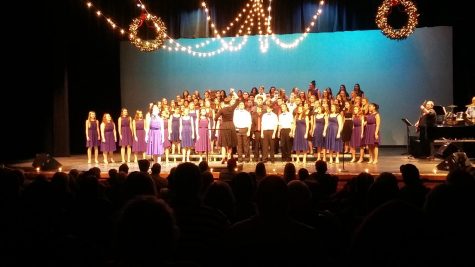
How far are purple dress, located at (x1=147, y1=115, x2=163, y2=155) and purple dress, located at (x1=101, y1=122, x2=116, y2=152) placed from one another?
3.43 ft

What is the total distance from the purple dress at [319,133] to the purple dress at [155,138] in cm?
379

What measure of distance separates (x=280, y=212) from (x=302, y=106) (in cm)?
1138

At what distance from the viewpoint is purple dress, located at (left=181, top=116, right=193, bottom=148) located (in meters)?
14.5

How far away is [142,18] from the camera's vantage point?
1573 cm

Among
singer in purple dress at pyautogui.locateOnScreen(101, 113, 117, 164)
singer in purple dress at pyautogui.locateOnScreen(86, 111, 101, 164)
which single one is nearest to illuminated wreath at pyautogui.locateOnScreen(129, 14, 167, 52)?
singer in purple dress at pyautogui.locateOnScreen(101, 113, 117, 164)

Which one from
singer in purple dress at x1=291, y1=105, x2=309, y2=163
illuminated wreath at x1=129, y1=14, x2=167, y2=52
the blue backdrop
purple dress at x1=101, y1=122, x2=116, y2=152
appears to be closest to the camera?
singer in purple dress at x1=291, y1=105, x2=309, y2=163

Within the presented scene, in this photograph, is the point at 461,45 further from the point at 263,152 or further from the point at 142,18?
the point at 142,18

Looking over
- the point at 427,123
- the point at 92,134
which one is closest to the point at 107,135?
the point at 92,134

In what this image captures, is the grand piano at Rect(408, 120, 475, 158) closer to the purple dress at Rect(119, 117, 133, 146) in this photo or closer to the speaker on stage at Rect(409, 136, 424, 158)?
the speaker on stage at Rect(409, 136, 424, 158)

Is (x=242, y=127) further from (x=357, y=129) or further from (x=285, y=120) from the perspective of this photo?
(x=357, y=129)

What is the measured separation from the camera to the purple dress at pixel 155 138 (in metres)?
14.2

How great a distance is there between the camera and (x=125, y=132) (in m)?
14.5

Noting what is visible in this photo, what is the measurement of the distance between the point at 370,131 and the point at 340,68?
4.61m

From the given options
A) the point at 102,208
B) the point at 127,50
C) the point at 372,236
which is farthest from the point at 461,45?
the point at 372,236
